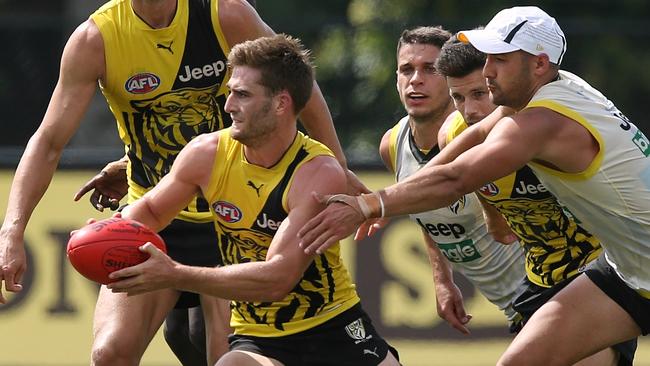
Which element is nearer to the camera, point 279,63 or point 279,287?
point 279,287

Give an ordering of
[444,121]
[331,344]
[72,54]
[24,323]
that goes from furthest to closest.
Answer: [24,323]
[444,121]
[72,54]
[331,344]

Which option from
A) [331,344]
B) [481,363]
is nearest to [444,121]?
[331,344]

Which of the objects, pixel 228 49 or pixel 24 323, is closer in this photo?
pixel 228 49

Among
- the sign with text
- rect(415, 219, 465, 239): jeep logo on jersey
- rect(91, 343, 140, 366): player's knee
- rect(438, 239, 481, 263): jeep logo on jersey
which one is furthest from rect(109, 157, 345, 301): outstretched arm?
the sign with text

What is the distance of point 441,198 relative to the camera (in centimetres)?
641

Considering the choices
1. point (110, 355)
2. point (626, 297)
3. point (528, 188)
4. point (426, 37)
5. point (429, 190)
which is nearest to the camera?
point (429, 190)

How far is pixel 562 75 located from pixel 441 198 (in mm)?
837

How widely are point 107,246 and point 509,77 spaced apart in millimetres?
1866

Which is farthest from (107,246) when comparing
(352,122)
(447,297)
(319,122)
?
(352,122)

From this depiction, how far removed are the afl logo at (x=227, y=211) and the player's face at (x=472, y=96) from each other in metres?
1.49

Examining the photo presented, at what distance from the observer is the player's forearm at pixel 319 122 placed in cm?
718

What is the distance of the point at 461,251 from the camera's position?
8.02 m

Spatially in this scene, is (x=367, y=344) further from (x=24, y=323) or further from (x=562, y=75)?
(x=24, y=323)

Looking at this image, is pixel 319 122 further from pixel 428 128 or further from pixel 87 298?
pixel 87 298
